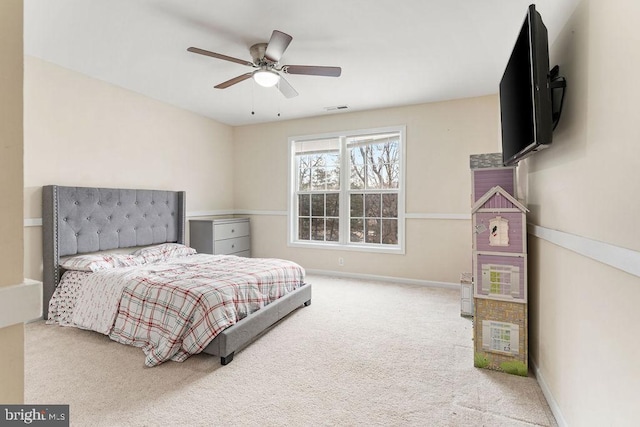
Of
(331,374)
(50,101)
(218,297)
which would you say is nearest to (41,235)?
(50,101)

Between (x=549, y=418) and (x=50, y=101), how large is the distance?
4807 mm

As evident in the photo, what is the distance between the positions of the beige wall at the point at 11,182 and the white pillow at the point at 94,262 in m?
2.64

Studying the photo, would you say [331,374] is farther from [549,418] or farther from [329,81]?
[329,81]

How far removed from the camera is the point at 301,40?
8.83 ft

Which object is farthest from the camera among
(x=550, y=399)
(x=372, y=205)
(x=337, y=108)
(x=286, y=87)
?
(x=372, y=205)

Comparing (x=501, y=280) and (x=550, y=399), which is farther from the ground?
(x=501, y=280)

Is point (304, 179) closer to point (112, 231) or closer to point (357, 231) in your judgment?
point (357, 231)

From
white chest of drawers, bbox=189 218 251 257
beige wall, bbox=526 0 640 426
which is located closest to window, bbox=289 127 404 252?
white chest of drawers, bbox=189 218 251 257

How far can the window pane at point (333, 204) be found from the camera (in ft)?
16.5

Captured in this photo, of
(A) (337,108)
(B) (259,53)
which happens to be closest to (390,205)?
(A) (337,108)

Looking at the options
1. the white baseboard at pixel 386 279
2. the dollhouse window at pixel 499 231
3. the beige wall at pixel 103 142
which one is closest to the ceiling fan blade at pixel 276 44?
the dollhouse window at pixel 499 231

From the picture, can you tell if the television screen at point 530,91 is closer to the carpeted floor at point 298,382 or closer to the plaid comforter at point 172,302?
the carpeted floor at point 298,382

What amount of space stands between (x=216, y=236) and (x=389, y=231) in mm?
2642

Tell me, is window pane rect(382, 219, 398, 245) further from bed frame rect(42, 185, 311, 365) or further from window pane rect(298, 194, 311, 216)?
bed frame rect(42, 185, 311, 365)
